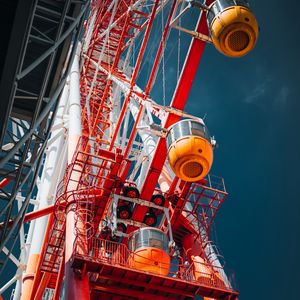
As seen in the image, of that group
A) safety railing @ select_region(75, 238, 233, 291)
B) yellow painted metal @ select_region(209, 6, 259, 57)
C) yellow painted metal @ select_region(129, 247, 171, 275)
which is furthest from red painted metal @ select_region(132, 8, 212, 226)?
yellow painted metal @ select_region(129, 247, 171, 275)

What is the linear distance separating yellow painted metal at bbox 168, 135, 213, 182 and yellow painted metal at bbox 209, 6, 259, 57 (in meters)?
3.17

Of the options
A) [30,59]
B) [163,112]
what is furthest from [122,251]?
[30,59]

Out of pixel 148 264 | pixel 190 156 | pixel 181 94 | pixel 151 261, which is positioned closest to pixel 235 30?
pixel 181 94

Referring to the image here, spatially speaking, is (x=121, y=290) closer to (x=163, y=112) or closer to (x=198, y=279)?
(x=198, y=279)

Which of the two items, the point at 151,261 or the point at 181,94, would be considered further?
the point at 181,94

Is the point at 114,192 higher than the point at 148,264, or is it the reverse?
the point at 114,192

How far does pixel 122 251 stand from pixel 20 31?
8753 mm

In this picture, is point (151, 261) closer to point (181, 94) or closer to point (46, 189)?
point (181, 94)

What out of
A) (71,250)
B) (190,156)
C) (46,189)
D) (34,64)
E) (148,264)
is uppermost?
(46,189)

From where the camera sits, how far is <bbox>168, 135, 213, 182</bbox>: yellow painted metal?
51.6ft

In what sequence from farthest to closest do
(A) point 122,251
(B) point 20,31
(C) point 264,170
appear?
(C) point 264,170 < (A) point 122,251 < (B) point 20,31

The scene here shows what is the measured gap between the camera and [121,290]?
15.9 m

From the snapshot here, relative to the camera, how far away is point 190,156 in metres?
15.7

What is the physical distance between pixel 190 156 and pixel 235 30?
4252 mm
